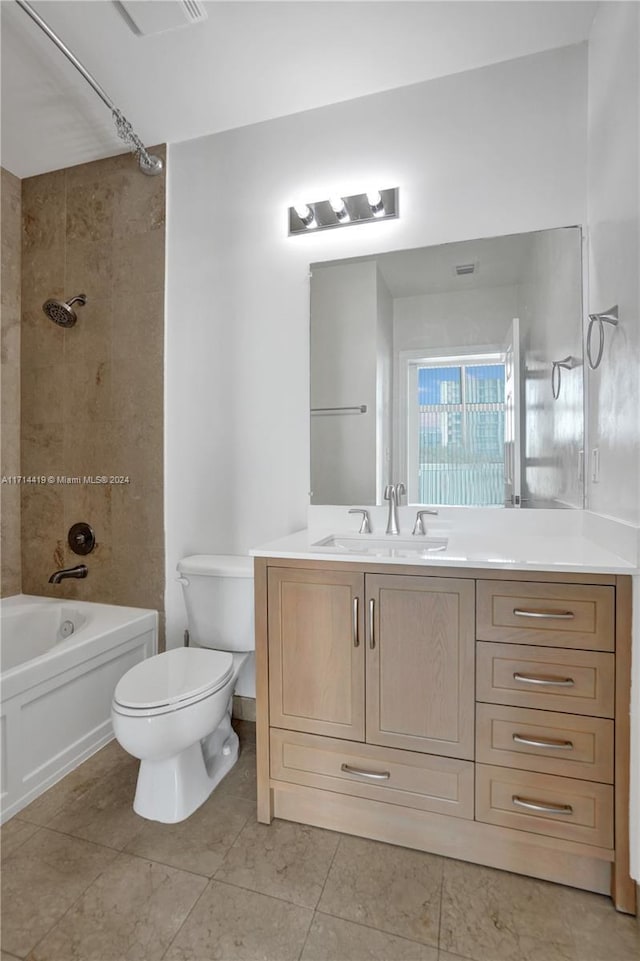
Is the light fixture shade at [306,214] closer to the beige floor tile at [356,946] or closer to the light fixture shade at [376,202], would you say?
the light fixture shade at [376,202]

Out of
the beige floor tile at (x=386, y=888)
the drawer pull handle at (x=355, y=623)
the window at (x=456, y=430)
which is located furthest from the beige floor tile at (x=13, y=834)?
the window at (x=456, y=430)

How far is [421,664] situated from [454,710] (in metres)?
0.15

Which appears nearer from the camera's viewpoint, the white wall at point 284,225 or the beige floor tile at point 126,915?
the beige floor tile at point 126,915

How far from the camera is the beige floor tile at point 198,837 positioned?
1.36 meters

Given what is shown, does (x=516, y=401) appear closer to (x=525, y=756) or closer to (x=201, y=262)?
(x=525, y=756)

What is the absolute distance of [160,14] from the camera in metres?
1.56

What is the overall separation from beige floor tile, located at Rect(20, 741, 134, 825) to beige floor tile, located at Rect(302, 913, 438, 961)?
974 mm

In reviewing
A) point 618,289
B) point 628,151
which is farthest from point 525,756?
point 628,151

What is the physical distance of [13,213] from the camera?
251cm

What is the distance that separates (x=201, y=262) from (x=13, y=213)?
121cm

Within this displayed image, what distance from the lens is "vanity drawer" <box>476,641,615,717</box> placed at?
1196 mm

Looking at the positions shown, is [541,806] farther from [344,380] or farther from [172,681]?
[344,380]

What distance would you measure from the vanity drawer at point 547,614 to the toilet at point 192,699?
0.92 meters

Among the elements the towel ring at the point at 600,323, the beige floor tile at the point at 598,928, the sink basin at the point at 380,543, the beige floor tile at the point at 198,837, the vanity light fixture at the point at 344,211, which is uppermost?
the vanity light fixture at the point at 344,211
